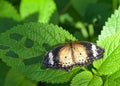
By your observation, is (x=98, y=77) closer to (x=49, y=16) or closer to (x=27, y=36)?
(x=27, y=36)

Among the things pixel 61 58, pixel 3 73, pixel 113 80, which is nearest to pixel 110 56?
pixel 113 80

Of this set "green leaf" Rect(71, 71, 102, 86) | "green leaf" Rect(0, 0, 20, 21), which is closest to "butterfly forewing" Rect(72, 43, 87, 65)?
"green leaf" Rect(71, 71, 102, 86)

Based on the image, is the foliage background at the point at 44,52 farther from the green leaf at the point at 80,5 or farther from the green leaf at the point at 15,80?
the green leaf at the point at 80,5

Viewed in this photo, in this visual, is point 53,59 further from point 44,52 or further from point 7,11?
point 7,11

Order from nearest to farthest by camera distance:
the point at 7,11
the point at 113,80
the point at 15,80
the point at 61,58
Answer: the point at 61,58
the point at 113,80
the point at 15,80
the point at 7,11

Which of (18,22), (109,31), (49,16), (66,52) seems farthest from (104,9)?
(66,52)

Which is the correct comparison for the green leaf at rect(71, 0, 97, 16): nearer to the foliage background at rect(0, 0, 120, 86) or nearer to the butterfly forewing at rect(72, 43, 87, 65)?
the foliage background at rect(0, 0, 120, 86)

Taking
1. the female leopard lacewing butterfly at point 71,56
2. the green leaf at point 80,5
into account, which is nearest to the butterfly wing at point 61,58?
the female leopard lacewing butterfly at point 71,56
